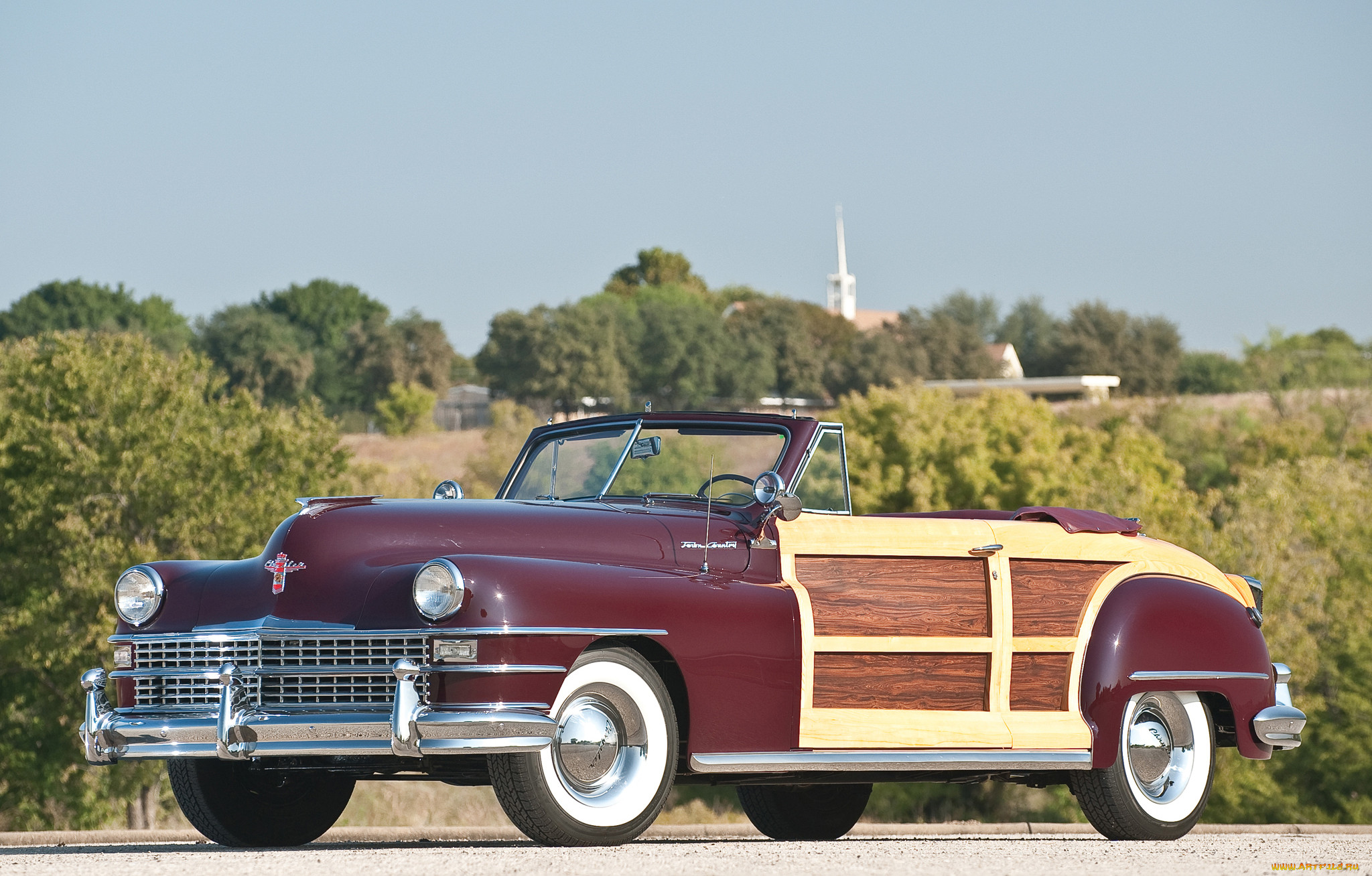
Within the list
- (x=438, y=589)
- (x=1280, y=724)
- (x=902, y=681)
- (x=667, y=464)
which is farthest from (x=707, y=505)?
(x=1280, y=724)

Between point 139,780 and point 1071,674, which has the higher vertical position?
point 1071,674

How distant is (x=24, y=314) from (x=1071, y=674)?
125 meters

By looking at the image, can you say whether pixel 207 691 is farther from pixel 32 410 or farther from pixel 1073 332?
pixel 1073 332

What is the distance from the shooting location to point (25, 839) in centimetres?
977

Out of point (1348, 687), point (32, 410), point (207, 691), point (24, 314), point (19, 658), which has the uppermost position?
point (24, 314)

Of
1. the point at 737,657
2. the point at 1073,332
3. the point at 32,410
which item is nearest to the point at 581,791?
the point at 737,657

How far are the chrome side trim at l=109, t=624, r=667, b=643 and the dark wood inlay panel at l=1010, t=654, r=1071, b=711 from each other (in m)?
2.23

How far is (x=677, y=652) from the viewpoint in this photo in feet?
22.3

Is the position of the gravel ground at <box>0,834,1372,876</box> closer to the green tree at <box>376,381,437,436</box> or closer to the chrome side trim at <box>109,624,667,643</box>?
the chrome side trim at <box>109,624,667,643</box>

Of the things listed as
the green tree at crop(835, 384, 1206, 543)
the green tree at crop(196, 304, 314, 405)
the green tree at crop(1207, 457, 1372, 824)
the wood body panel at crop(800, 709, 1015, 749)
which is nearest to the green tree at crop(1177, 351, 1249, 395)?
the green tree at crop(835, 384, 1206, 543)

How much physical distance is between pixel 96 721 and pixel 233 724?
989mm

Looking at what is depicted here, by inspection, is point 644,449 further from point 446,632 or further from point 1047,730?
point 1047,730

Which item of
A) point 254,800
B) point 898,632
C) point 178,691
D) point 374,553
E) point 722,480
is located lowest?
point 254,800

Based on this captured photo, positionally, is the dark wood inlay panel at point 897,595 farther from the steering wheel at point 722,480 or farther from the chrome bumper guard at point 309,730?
the chrome bumper guard at point 309,730
